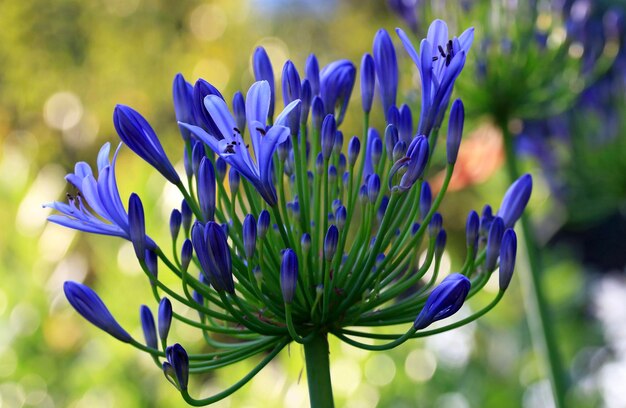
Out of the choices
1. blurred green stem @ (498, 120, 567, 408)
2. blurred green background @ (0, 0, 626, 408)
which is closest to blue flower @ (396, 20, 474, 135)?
blurred green background @ (0, 0, 626, 408)

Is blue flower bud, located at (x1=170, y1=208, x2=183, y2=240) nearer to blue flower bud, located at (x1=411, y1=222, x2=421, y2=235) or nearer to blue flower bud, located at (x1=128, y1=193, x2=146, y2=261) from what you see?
blue flower bud, located at (x1=128, y1=193, x2=146, y2=261)

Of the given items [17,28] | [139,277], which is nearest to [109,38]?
[17,28]

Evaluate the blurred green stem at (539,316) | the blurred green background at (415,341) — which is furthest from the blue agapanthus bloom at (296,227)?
the blurred green stem at (539,316)

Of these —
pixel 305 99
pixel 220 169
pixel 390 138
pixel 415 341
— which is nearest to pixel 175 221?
pixel 220 169

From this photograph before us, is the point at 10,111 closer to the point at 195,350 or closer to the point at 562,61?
the point at 195,350

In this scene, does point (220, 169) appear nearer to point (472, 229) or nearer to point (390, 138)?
point (390, 138)

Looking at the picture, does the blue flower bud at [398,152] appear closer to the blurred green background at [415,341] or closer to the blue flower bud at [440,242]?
the blue flower bud at [440,242]
